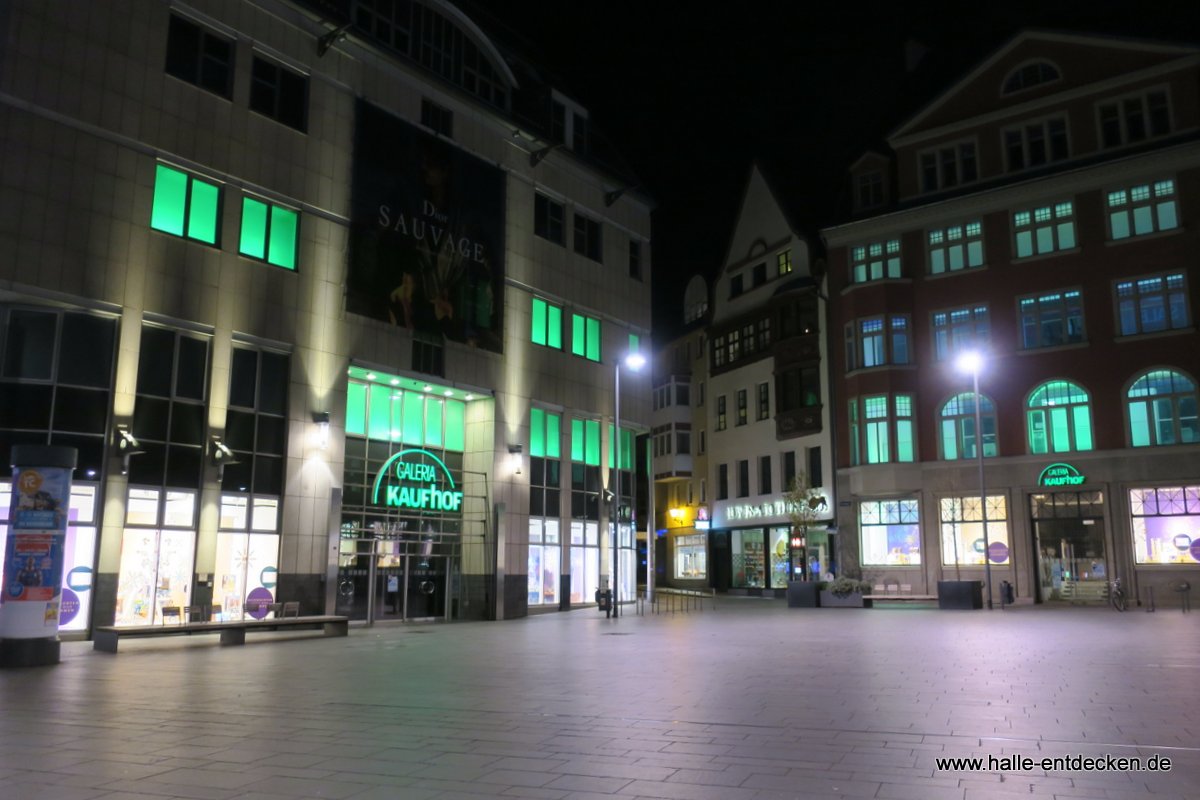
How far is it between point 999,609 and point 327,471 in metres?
25.7

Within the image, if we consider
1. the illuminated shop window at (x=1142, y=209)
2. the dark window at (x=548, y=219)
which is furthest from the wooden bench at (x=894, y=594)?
the dark window at (x=548, y=219)

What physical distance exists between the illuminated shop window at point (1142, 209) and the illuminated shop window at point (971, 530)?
492 inches

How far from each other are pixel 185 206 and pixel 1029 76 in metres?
36.3

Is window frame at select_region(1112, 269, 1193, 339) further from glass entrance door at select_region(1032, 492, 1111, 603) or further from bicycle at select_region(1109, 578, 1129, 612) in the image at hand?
bicycle at select_region(1109, 578, 1129, 612)

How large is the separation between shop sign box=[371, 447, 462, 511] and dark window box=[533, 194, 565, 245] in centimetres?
1098

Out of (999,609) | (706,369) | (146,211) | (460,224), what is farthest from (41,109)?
(706,369)

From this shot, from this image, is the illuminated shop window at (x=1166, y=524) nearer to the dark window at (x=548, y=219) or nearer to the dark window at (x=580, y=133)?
the dark window at (x=548, y=219)

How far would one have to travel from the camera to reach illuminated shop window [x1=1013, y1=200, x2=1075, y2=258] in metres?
41.7

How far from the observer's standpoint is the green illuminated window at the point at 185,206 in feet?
84.4

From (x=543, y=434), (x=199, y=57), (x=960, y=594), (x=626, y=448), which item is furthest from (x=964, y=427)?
(x=199, y=57)

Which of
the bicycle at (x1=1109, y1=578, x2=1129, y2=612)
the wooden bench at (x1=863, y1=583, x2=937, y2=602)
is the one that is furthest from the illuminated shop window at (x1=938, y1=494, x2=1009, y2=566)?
the bicycle at (x1=1109, y1=578, x2=1129, y2=612)

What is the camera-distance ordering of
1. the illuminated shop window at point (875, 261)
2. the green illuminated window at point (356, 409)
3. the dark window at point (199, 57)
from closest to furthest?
the dark window at point (199, 57) → the green illuminated window at point (356, 409) → the illuminated shop window at point (875, 261)

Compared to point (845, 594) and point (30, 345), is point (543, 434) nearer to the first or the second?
point (845, 594)

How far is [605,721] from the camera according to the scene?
10.7m
